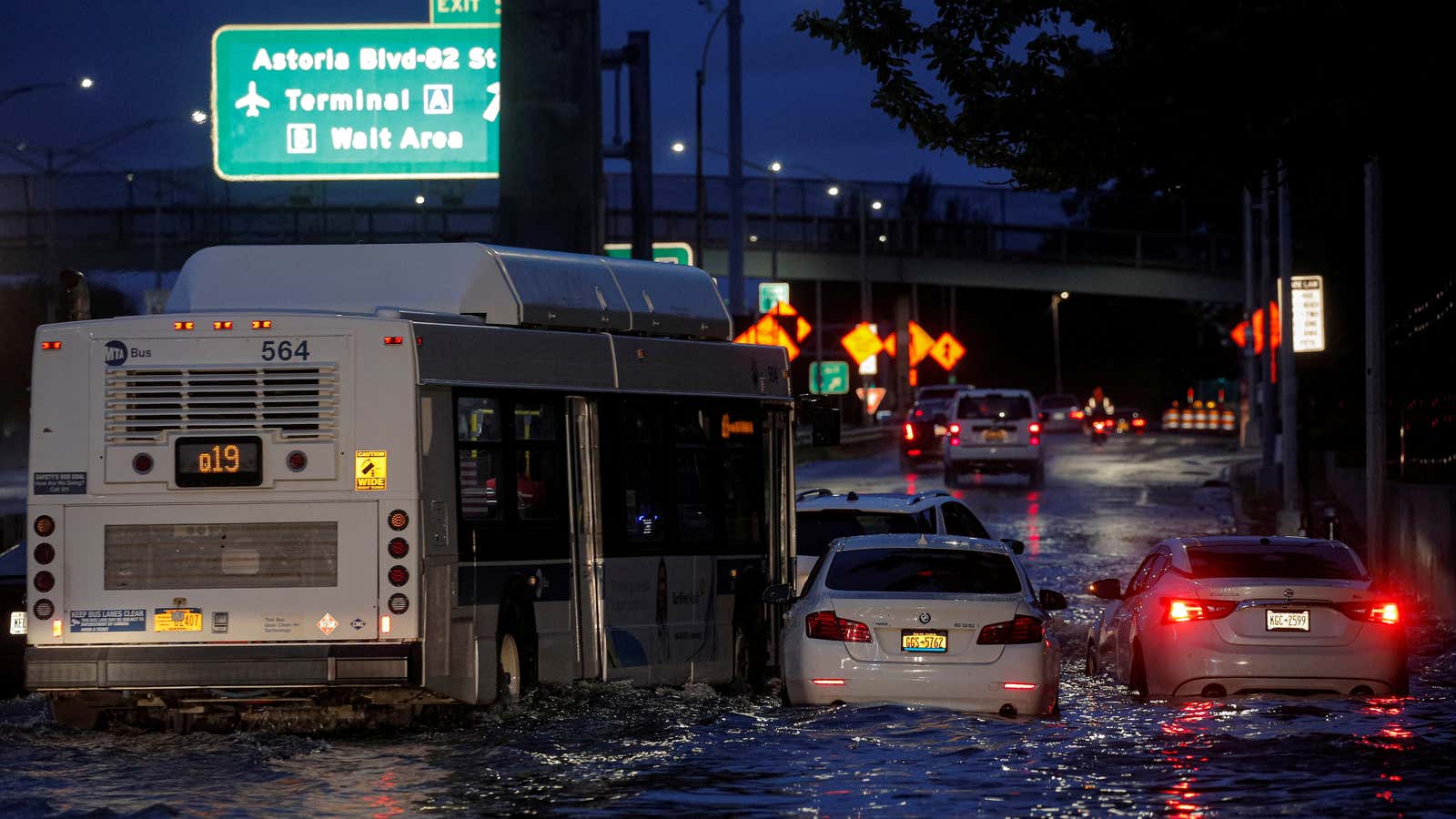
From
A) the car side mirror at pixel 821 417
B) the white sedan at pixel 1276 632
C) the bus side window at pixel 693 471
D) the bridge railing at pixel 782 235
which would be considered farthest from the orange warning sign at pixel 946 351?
the white sedan at pixel 1276 632

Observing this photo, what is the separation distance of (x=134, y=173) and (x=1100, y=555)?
26.1 meters

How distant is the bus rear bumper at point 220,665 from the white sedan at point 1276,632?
565 cm

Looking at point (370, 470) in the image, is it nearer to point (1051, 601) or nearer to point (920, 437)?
point (1051, 601)

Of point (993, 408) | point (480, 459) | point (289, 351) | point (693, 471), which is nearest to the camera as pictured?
point (289, 351)

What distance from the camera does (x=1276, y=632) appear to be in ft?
50.8

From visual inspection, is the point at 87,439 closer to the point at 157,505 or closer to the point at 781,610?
the point at 157,505

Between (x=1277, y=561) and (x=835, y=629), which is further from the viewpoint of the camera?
(x=1277, y=561)

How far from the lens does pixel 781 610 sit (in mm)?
17953

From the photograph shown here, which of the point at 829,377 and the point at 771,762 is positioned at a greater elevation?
the point at 829,377

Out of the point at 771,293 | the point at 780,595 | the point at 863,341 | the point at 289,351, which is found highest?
the point at 771,293

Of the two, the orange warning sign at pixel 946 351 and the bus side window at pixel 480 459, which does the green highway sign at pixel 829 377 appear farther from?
the orange warning sign at pixel 946 351

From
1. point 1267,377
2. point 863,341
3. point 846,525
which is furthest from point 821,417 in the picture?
point 863,341

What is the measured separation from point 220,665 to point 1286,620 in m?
7.30

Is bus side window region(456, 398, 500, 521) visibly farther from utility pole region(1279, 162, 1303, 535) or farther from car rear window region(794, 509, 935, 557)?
utility pole region(1279, 162, 1303, 535)
